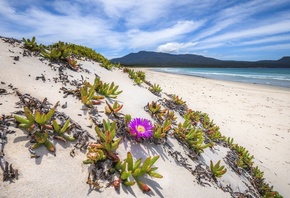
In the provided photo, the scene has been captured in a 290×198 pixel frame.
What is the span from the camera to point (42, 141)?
2014 millimetres

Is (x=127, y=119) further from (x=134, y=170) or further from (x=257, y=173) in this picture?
(x=257, y=173)

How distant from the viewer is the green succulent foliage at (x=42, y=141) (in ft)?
6.58

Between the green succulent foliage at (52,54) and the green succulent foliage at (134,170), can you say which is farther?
the green succulent foliage at (52,54)

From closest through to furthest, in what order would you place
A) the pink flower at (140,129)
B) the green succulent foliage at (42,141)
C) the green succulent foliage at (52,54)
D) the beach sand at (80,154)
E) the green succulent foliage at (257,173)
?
1. the beach sand at (80,154)
2. the green succulent foliage at (42,141)
3. the pink flower at (140,129)
4. the green succulent foliage at (257,173)
5. the green succulent foliage at (52,54)

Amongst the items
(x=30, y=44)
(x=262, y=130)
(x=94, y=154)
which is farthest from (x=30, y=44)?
(x=262, y=130)

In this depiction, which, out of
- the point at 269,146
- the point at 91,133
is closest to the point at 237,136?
the point at 269,146

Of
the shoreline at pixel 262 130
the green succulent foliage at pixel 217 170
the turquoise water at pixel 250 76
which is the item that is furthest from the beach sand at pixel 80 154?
the turquoise water at pixel 250 76

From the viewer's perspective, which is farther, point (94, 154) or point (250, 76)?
point (250, 76)

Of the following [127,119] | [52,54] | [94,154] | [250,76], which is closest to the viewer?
[94,154]

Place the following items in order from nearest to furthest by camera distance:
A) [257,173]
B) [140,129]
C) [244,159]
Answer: [140,129], [257,173], [244,159]

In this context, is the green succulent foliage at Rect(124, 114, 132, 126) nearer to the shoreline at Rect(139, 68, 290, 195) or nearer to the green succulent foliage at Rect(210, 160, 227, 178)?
the green succulent foliage at Rect(210, 160, 227, 178)

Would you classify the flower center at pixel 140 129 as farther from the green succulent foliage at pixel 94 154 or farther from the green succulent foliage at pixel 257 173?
the green succulent foliage at pixel 257 173

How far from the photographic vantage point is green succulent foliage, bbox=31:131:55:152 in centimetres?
201

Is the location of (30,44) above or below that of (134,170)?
above
